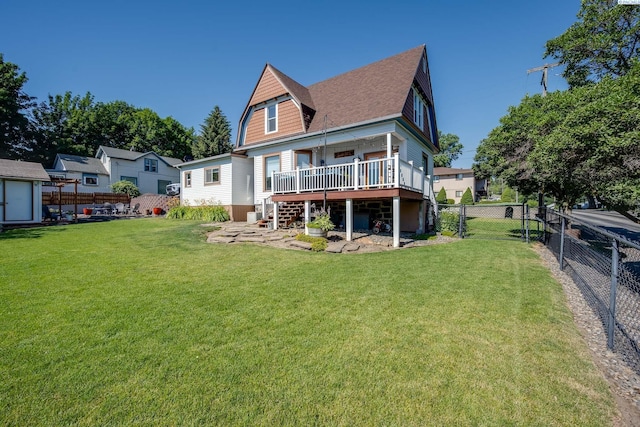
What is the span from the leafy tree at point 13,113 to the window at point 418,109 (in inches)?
Answer: 1699

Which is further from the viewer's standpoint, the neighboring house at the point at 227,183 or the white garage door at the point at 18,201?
the neighboring house at the point at 227,183

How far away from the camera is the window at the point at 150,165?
3306cm

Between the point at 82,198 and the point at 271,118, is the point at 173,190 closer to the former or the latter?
the point at 82,198

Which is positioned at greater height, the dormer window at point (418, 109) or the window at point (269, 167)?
the dormer window at point (418, 109)

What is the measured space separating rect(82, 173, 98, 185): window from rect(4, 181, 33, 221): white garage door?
1649cm

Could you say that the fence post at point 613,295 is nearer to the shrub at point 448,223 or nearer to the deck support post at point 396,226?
the deck support post at point 396,226

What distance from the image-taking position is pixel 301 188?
37.1 ft

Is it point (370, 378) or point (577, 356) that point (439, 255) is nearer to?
point (577, 356)

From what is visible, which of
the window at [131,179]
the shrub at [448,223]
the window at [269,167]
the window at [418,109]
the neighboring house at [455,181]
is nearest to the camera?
the shrub at [448,223]

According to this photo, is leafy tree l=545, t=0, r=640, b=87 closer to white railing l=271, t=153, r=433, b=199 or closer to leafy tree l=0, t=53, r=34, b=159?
white railing l=271, t=153, r=433, b=199

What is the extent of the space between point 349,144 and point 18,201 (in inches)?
713

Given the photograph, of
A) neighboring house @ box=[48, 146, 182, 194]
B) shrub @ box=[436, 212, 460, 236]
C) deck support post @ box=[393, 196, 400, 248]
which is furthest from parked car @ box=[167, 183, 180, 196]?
deck support post @ box=[393, 196, 400, 248]

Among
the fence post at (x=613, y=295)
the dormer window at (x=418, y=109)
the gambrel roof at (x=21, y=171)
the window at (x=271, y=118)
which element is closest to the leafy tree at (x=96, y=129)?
the gambrel roof at (x=21, y=171)

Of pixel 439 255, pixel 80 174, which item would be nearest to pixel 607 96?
pixel 439 255
